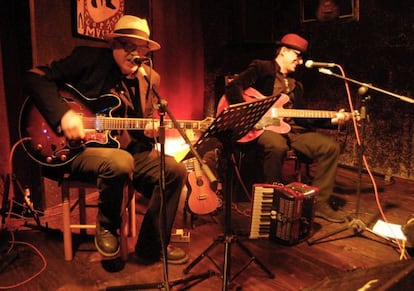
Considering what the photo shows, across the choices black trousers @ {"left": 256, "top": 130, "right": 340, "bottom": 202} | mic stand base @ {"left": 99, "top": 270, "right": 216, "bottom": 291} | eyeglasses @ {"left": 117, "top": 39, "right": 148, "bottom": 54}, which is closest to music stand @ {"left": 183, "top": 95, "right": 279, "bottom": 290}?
mic stand base @ {"left": 99, "top": 270, "right": 216, "bottom": 291}

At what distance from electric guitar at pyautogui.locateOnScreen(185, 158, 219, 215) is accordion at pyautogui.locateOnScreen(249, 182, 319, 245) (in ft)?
1.20

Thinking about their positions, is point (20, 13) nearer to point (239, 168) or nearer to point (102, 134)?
point (102, 134)

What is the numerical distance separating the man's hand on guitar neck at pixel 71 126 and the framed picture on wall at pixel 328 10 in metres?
3.86

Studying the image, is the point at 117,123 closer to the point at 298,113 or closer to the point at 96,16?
the point at 96,16

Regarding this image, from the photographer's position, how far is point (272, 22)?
16.6 ft

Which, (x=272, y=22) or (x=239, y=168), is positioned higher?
(x=272, y=22)

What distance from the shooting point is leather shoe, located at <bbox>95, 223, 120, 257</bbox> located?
2152 mm

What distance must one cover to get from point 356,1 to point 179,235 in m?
3.69

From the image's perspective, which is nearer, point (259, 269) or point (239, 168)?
point (259, 269)

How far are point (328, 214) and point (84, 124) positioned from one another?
2.19 meters

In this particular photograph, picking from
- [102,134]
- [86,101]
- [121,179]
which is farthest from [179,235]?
[86,101]

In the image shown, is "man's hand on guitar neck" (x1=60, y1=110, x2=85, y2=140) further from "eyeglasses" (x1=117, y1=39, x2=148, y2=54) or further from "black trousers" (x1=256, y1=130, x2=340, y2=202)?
"black trousers" (x1=256, y1=130, x2=340, y2=202)

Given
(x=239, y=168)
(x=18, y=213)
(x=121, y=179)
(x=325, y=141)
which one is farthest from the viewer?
(x=239, y=168)

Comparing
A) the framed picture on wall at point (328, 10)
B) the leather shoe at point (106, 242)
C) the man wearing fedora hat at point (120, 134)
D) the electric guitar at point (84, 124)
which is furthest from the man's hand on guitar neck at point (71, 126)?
the framed picture on wall at point (328, 10)
